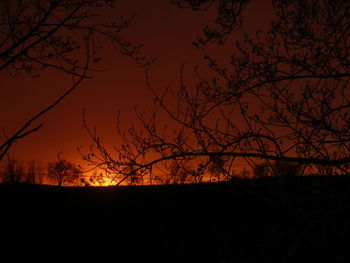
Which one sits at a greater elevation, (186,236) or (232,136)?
(232,136)

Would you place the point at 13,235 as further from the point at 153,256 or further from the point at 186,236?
the point at 186,236

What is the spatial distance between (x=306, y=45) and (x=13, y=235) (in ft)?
19.2

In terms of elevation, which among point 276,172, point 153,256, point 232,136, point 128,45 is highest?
point 128,45

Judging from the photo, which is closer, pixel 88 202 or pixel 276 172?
pixel 276 172

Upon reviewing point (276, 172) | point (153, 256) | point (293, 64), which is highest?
point (293, 64)

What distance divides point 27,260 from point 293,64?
5480mm

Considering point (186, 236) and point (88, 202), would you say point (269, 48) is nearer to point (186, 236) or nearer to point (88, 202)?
point (186, 236)

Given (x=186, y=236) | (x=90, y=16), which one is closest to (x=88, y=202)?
(x=186, y=236)

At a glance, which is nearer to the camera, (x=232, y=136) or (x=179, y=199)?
(x=232, y=136)

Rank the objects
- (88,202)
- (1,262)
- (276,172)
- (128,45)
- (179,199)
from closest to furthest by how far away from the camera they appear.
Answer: (276,172) → (128,45) → (1,262) → (179,199) → (88,202)

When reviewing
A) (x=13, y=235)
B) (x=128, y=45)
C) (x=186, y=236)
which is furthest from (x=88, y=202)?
(x=128, y=45)

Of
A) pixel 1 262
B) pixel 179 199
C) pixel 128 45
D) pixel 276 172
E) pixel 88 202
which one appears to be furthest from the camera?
pixel 88 202

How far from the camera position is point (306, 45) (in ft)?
16.3

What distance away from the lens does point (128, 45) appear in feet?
18.1
